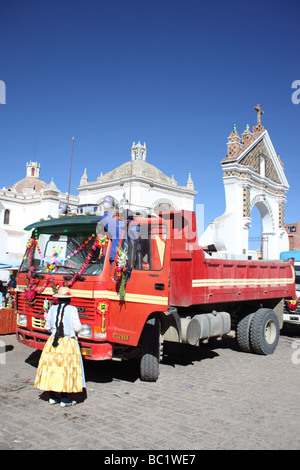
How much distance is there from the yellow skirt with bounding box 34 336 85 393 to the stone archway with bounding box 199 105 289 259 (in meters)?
12.8

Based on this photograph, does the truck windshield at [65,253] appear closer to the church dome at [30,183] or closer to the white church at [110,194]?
the white church at [110,194]

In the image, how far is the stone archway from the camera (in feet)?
64.2

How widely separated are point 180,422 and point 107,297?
81.9 inches

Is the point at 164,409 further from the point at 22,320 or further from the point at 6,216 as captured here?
the point at 6,216

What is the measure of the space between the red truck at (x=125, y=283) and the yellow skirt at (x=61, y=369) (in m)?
0.59

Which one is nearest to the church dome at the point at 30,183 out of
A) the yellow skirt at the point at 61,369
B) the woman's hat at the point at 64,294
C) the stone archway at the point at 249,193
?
the stone archway at the point at 249,193

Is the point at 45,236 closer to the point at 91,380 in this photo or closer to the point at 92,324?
the point at 92,324

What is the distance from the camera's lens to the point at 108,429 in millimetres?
4625

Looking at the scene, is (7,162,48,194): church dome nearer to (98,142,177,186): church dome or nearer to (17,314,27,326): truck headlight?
(98,142,177,186): church dome

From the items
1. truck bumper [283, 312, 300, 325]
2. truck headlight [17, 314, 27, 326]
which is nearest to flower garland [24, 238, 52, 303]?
truck headlight [17, 314, 27, 326]

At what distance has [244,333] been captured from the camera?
9.01 metres

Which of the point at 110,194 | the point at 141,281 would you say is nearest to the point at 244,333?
the point at 141,281

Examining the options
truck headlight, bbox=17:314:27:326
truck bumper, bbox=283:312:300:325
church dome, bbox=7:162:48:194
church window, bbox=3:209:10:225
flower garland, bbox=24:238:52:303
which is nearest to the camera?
flower garland, bbox=24:238:52:303

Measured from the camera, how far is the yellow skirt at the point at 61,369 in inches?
204
